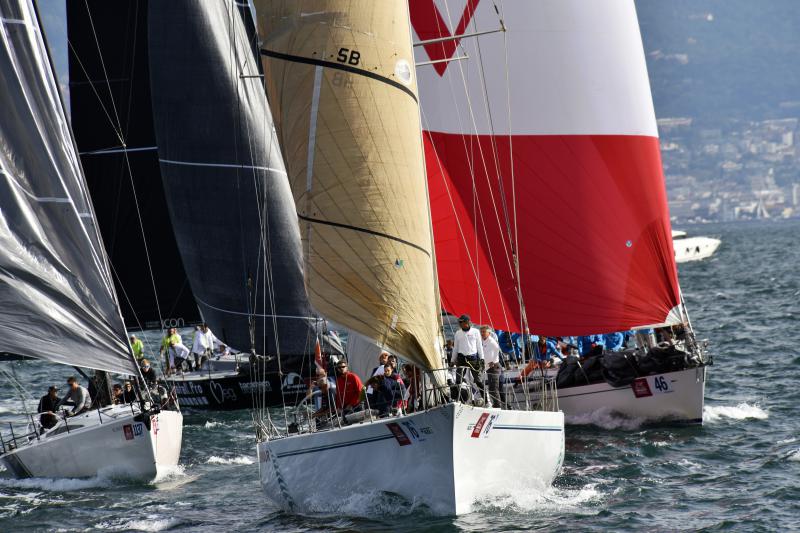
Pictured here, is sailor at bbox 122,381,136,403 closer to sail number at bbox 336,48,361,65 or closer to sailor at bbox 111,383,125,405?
sailor at bbox 111,383,125,405

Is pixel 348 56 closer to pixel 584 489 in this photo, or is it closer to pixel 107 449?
pixel 584 489

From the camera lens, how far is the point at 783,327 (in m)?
34.0

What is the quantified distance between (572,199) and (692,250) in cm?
7460

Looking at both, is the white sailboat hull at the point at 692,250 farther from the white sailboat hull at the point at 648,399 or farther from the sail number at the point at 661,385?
the sail number at the point at 661,385

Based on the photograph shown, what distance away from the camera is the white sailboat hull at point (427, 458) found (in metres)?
12.9

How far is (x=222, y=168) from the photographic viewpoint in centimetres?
2391

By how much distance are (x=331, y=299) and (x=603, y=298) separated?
7878 millimetres

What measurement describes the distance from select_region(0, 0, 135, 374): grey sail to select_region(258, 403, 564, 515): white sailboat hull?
3642mm

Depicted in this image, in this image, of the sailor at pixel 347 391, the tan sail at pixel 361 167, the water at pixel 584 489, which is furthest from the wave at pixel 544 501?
the sailor at pixel 347 391

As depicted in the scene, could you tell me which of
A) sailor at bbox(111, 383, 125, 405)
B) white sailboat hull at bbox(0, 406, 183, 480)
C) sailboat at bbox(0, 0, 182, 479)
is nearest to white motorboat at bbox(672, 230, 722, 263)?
sailor at bbox(111, 383, 125, 405)

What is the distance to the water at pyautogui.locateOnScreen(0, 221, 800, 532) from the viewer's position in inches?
538

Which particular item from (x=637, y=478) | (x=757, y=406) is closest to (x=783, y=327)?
(x=757, y=406)

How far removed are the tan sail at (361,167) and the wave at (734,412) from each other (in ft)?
27.8

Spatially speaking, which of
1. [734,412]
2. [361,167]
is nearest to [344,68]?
[361,167]
